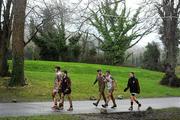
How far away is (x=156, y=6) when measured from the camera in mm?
29016

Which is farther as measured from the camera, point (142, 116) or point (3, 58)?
point (3, 58)

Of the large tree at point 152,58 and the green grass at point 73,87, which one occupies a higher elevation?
the large tree at point 152,58

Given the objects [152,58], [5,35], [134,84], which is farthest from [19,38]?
[152,58]

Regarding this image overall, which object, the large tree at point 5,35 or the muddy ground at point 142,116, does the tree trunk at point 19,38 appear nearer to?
the large tree at point 5,35

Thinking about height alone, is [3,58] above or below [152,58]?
below

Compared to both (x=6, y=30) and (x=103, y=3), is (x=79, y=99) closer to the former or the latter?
(x=6, y=30)

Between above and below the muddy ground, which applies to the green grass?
above

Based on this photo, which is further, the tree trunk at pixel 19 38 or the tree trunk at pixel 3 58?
the tree trunk at pixel 3 58

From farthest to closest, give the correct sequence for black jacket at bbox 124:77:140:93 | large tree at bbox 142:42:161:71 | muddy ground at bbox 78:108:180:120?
1. large tree at bbox 142:42:161:71
2. black jacket at bbox 124:77:140:93
3. muddy ground at bbox 78:108:180:120

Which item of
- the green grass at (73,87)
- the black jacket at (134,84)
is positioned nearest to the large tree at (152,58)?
the green grass at (73,87)

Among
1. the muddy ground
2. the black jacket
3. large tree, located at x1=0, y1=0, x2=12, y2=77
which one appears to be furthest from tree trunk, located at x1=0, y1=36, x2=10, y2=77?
the muddy ground

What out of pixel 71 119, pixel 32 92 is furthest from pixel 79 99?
pixel 71 119

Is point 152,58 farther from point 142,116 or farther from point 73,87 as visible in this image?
point 142,116

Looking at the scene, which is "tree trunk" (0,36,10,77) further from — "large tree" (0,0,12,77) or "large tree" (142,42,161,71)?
"large tree" (142,42,161,71)
